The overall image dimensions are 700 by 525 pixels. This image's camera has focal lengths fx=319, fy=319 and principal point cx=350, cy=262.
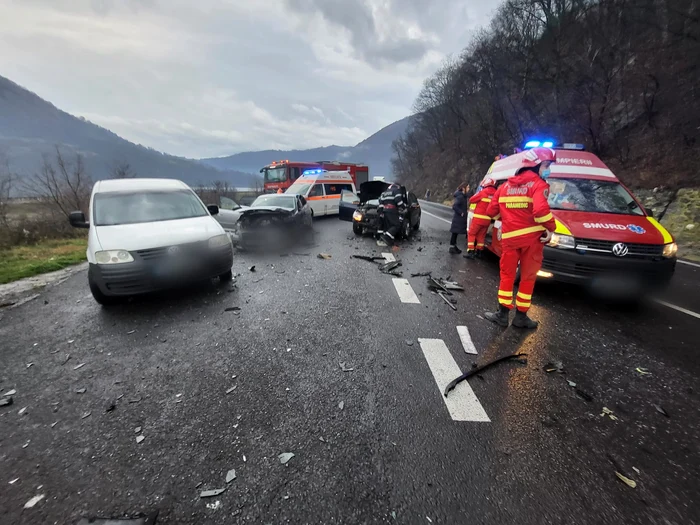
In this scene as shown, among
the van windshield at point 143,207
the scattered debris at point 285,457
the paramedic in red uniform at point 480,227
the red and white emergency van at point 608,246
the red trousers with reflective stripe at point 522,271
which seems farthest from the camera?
the paramedic in red uniform at point 480,227

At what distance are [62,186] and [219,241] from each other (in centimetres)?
1349

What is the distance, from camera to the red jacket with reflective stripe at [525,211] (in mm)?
3670

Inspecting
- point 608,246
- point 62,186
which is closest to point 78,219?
point 608,246

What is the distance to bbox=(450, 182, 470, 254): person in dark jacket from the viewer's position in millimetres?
8617

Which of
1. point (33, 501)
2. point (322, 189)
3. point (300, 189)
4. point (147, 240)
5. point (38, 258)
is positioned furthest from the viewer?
point (322, 189)

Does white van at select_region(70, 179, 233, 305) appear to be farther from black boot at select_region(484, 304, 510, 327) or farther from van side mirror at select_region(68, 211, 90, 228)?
black boot at select_region(484, 304, 510, 327)

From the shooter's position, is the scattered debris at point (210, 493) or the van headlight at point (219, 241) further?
the van headlight at point (219, 241)

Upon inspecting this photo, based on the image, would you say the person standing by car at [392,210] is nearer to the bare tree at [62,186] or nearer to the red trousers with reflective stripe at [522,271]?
the red trousers with reflective stripe at [522,271]

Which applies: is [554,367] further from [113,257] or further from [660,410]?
[113,257]

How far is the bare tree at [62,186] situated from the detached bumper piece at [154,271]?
12.0 meters

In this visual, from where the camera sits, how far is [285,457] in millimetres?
2018

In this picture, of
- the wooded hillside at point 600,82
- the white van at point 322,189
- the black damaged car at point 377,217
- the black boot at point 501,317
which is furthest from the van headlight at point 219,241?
the wooded hillside at point 600,82

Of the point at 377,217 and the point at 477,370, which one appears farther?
the point at 377,217

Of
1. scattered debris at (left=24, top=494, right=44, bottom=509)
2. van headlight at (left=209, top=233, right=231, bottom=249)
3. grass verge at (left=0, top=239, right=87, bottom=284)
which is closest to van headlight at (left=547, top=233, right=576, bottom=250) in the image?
van headlight at (left=209, top=233, right=231, bottom=249)
